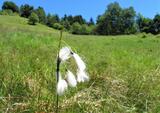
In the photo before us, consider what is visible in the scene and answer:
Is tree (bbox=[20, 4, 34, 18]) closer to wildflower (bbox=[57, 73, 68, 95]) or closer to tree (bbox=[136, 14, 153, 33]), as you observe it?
tree (bbox=[136, 14, 153, 33])

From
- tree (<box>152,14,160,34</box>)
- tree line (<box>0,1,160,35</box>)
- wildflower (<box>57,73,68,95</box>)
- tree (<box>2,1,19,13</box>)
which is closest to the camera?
wildflower (<box>57,73,68,95</box>)

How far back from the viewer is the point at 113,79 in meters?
5.71

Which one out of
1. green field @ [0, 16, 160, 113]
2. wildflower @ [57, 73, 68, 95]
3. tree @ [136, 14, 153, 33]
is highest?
wildflower @ [57, 73, 68, 95]

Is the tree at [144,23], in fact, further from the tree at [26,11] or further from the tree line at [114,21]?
the tree at [26,11]

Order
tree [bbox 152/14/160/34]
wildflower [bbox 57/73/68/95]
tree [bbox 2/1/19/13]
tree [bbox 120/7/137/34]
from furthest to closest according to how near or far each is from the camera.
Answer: tree [bbox 2/1/19/13] < tree [bbox 120/7/137/34] < tree [bbox 152/14/160/34] < wildflower [bbox 57/73/68/95]

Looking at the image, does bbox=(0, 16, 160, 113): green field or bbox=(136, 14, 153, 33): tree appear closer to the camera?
bbox=(0, 16, 160, 113): green field

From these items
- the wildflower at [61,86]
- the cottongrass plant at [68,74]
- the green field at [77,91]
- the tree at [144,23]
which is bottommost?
the tree at [144,23]

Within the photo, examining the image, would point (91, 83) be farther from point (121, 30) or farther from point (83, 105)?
point (121, 30)

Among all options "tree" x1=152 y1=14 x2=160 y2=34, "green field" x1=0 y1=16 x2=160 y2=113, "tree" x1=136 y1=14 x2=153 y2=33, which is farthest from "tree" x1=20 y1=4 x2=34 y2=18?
"green field" x1=0 y1=16 x2=160 y2=113

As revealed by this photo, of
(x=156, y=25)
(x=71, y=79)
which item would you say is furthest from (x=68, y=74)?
(x=156, y=25)

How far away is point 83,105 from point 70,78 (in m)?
1.65

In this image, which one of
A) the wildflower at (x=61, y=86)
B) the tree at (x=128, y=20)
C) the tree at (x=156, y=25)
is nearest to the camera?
the wildflower at (x=61, y=86)

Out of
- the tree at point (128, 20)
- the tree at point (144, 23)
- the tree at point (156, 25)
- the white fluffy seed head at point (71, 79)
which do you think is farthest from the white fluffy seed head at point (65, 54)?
the tree at point (128, 20)

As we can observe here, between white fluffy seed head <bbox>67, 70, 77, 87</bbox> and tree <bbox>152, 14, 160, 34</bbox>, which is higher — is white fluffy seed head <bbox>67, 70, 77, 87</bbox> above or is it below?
above
